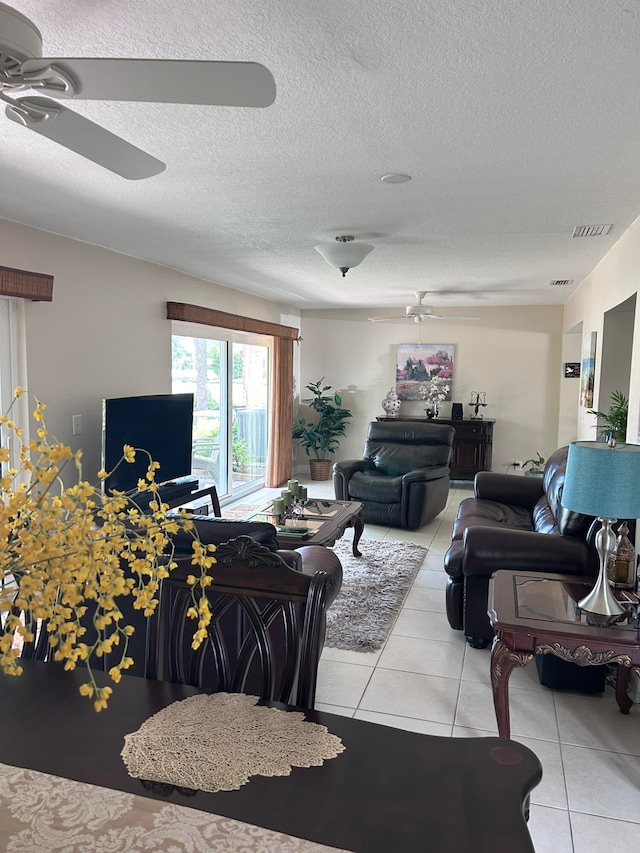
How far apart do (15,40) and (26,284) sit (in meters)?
2.62

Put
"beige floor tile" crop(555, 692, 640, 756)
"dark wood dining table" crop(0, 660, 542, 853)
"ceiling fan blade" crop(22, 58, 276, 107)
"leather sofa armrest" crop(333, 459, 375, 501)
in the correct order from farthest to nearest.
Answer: "leather sofa armrest" crop(333, 459, 375, 501)
"beige floor tile" crop(555, 692, 640, 756)
"ceiling fan blade" crop(22, 58, 276, 107)
"dark wood dining table" crop(0, 660, 542, 853)

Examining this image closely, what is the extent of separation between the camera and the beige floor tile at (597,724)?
2.59 metres

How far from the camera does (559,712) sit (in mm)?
2830

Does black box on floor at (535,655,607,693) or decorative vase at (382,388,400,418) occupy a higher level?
decorative vase at (382,388,400,418)

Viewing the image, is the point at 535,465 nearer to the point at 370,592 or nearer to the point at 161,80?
the point at 370,592

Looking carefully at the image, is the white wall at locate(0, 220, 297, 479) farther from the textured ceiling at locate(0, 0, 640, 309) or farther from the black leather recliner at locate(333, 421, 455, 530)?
the black leather recliner at locate(333, 421, 455, 530)

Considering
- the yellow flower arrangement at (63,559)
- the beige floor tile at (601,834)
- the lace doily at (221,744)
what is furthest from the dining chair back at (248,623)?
the beige floor tile at (601,834)

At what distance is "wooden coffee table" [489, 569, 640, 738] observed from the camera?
7.51 ft

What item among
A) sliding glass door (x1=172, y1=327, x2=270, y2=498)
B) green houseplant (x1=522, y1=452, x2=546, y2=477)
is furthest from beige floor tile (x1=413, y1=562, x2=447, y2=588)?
green houseplant (x1=522, y1=452, x2=546, y2=477)

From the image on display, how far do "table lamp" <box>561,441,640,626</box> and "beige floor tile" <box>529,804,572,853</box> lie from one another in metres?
0.67

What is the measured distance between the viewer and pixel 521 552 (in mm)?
3211

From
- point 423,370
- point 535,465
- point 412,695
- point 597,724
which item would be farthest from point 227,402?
point 597,724

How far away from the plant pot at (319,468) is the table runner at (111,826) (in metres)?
7.60

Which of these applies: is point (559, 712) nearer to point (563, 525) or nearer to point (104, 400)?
point (563, 525)
